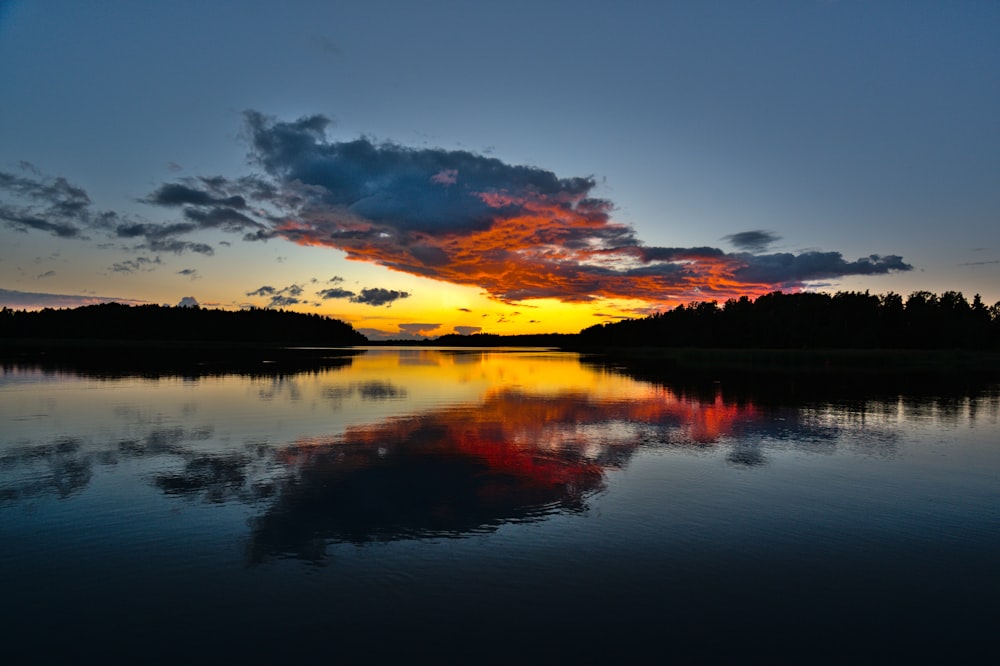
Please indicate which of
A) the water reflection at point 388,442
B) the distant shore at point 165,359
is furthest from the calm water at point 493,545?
the distant shore at point 165,359

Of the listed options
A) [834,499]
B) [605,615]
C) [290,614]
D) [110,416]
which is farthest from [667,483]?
[110,416]

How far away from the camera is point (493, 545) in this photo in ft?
30.9

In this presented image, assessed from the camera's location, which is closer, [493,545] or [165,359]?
[493,545]

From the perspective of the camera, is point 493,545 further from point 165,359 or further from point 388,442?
point 165,359

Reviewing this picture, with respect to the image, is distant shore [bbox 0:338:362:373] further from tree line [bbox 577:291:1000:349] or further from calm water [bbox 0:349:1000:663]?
tree line [bbox 577:291:1000:349]

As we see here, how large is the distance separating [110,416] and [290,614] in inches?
851

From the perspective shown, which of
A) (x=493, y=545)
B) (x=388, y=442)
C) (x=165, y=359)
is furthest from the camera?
(x=165, y=359)

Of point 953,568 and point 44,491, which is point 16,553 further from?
point 953,568

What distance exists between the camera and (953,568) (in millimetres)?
8875

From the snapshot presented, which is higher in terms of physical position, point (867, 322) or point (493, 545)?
point (867, 322)

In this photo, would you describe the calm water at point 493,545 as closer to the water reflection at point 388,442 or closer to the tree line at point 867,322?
the water reflection at point 388,442

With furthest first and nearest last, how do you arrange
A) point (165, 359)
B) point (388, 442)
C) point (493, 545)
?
1. point (165, 359)
2. point (388, 442)
3. point (493, 545)

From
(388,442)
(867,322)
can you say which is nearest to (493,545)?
(388,442)

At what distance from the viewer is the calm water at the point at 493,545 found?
6699 mm
